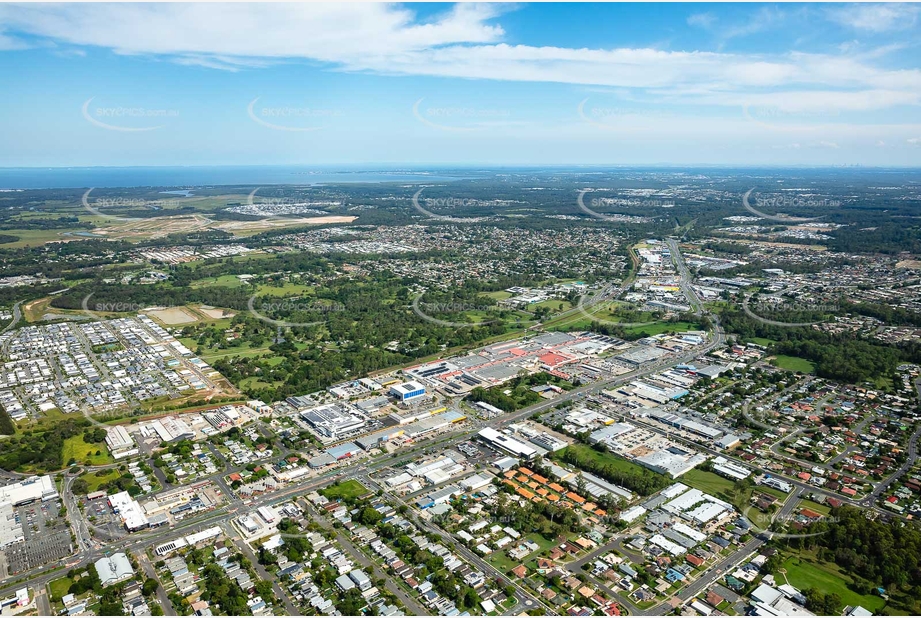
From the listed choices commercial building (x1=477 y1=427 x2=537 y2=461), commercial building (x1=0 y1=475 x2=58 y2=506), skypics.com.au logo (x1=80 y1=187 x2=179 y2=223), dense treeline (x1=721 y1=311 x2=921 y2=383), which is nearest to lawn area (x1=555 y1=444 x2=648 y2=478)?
commercial building (x1=477 y1=427 x2=537 y2=461)

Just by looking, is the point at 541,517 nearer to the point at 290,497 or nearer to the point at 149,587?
the point at 290,497

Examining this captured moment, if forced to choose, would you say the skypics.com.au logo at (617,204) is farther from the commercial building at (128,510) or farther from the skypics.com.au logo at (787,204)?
the commercial building at (128,510)

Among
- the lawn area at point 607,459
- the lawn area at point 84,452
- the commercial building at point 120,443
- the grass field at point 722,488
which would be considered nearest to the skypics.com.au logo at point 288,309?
the commercial building at point 120,443

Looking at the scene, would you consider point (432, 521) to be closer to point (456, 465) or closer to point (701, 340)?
point (456, 465)

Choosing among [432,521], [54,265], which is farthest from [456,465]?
[54,265]

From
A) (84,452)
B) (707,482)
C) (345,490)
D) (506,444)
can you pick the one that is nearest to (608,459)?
(707,482)

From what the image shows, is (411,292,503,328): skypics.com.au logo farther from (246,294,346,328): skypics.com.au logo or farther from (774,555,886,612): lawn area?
(774,555,886,612): lawn area

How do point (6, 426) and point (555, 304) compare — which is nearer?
point (6, 426)
